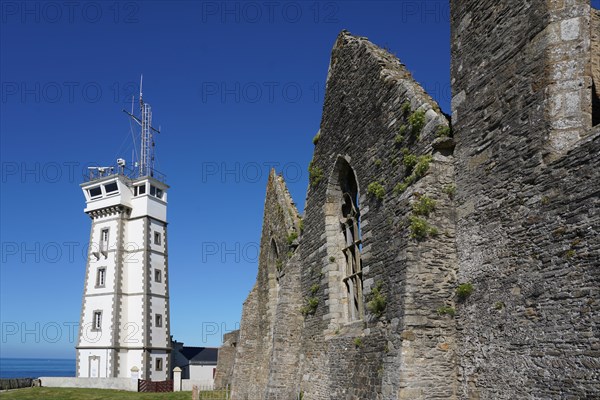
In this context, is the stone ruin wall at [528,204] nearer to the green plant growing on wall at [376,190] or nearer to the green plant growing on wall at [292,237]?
the green plant growing on wall at [376,190]

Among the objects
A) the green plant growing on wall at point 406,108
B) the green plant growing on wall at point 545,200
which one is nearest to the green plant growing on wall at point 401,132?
the green plant growing on wall at point 406,108

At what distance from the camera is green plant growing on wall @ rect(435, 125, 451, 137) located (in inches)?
360

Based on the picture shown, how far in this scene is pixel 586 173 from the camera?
6426mm

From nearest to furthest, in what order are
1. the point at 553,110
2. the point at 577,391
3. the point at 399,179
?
the point at 577,391
the point at 553,110
the point at 399,179

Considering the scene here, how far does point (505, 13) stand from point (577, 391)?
5062mm

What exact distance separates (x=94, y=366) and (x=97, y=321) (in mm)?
3278

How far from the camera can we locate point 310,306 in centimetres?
1460

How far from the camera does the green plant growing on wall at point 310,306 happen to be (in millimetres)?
14359

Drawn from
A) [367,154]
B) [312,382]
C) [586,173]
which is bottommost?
[312,382]

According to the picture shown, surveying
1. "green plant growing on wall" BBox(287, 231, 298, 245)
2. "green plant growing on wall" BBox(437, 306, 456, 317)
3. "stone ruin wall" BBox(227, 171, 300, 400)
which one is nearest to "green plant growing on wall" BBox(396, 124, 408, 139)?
"green plant growing on wall" BBox(437, 306, 456, 317)

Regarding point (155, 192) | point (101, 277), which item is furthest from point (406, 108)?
point (155, 192)

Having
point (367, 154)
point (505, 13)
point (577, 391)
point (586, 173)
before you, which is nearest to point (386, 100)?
point (367, 154)

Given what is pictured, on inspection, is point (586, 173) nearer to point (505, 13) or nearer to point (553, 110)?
point (553, 110)

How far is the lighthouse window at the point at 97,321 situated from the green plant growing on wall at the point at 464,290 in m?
40.0
